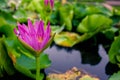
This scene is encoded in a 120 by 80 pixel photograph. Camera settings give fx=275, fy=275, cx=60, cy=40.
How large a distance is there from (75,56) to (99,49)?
0.12 m

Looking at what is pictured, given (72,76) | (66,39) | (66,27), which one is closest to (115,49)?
(72,76)

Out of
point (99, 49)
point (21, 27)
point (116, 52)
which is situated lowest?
point (99, 49)

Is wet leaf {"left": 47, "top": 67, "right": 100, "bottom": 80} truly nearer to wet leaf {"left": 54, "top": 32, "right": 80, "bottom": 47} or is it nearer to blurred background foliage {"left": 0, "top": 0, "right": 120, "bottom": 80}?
blurred background foliage {"left": 0, "top": 0, "right": 120, "bottom": 80}

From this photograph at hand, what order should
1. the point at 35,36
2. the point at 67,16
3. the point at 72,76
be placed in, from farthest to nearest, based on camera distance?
the point at 67,16
the point at 72,76
the point at 35,36

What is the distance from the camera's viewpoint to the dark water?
831 mm

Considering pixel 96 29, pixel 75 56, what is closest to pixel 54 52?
pixel 75 56

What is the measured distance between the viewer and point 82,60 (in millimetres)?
918

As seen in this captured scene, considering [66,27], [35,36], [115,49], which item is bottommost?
[66,27]

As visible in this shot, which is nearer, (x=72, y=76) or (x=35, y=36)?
(x=35, y=36)

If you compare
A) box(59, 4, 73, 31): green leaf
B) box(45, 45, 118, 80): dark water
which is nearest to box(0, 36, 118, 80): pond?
box(45, 45, 118, 80): dark water

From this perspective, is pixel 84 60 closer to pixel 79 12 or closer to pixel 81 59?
pixel 81 59

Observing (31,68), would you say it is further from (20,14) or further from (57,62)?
(20,14)

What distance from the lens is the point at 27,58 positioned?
740 mm

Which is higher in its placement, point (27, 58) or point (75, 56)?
point (27, 58)
